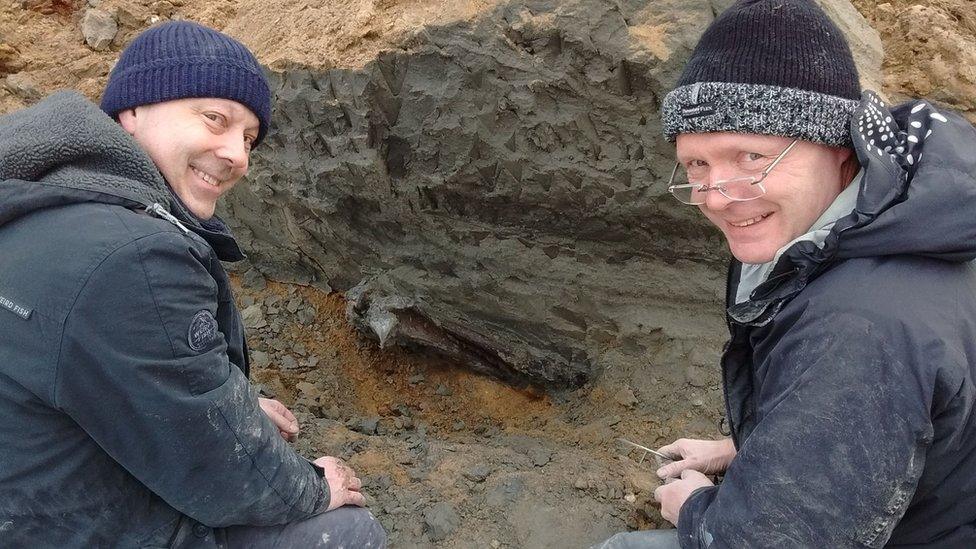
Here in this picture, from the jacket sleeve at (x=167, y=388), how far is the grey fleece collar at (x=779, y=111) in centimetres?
132

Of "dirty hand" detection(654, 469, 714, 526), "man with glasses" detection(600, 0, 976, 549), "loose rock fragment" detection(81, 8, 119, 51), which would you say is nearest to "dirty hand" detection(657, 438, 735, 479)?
"dirty hand" detection(654, 469, 714, 526)

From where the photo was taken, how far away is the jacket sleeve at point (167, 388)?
5.11 ft

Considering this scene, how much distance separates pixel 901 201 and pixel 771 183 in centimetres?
26

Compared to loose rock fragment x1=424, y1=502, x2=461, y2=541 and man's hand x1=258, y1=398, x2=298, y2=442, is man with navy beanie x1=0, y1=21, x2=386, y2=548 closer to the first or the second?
man's hand x1=258, y1=398, x2=298, y2=442

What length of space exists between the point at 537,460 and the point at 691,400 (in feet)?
3.11

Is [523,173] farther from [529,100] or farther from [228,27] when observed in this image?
[228,27]

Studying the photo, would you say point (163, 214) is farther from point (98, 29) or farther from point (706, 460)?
point (98, 29)

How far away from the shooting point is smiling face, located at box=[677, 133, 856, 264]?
1.58m

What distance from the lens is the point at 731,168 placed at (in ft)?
5.38

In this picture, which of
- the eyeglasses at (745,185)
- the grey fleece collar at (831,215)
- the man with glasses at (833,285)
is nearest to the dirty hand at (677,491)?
the man with glasses at (833,285)

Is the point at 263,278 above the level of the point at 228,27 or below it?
below

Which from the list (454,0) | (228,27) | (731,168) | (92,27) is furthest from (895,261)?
(92,27)

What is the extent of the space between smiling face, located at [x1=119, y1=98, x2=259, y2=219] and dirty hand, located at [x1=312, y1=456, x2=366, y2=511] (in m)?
0.93

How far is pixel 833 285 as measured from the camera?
1.43 meters
